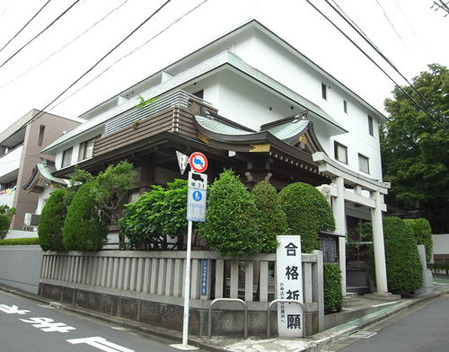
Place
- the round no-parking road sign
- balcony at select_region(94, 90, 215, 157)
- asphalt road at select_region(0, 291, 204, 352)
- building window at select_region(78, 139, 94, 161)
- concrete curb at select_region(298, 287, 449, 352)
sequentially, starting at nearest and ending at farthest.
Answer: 1. asphalt road at select_region(0, 291, 204, 352)
2. concrete curb at select_region(298, 287, 449, 352)
3. the round no-parking road sign
4. balcony at select_region(94, 90, 215, 157)
5. building window at select_region(78, 139, 94, 161)

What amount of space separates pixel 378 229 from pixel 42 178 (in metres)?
19.0

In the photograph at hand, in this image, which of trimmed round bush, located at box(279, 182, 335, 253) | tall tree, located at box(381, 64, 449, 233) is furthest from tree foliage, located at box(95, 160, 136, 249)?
tall tree, located at box(381, 64, 449, 233)

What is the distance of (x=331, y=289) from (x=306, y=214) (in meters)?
1.73

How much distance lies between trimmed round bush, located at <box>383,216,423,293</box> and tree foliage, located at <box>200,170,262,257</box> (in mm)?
6937

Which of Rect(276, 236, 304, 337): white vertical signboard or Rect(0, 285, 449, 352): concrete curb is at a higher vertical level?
Rect(276, 236, 304, 337): white vertical signboard

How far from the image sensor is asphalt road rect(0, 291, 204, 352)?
6027 mm

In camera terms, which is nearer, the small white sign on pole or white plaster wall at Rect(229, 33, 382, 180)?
the small white sign on pole

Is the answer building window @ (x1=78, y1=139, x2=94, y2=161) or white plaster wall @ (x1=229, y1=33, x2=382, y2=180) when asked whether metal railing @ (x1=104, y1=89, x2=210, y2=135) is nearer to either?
white plaster wall @ (x1=229, y1=33, x2=382, y2=180)

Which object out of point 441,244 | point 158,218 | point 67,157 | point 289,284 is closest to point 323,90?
point 441,244

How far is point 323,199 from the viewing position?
Answer: 841 cm

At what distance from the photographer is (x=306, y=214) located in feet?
26.1

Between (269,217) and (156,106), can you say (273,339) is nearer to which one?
(269,217)

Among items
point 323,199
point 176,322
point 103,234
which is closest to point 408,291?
point 323,199

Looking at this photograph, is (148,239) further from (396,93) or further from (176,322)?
(396,93)
